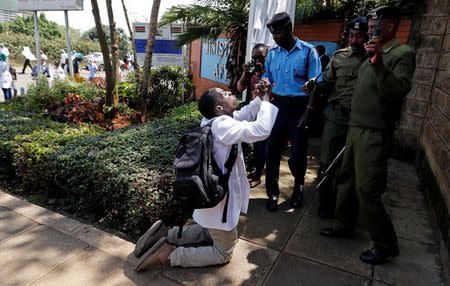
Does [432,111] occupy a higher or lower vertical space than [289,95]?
lower

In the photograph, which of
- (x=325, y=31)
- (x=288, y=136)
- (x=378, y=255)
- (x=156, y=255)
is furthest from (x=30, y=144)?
(x=325, y=31)

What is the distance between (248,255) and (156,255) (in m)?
0.78

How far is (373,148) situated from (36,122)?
5213 mm

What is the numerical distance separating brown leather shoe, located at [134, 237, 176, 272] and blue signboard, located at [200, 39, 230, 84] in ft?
22.8

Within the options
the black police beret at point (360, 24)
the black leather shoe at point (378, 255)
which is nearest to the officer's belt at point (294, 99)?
the black police beret at point (360, 24)

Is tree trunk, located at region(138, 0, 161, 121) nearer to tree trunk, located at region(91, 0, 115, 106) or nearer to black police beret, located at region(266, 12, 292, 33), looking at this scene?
tree trunk, located at region(91, 0, 115, 106)

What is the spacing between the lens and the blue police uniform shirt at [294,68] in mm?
3217

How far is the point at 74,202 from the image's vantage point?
3602mm

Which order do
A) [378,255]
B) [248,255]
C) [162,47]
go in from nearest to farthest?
[378,255] < [248,255] < [162,47]

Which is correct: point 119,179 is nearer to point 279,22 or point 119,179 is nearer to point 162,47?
point 279,22

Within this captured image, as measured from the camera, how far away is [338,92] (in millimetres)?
2975

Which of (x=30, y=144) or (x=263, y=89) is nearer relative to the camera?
(x=263, y=89)

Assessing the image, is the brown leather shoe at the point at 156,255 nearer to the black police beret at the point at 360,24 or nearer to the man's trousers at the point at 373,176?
the man's trousers at the point at 373,176

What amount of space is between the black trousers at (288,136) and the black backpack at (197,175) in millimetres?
1344
